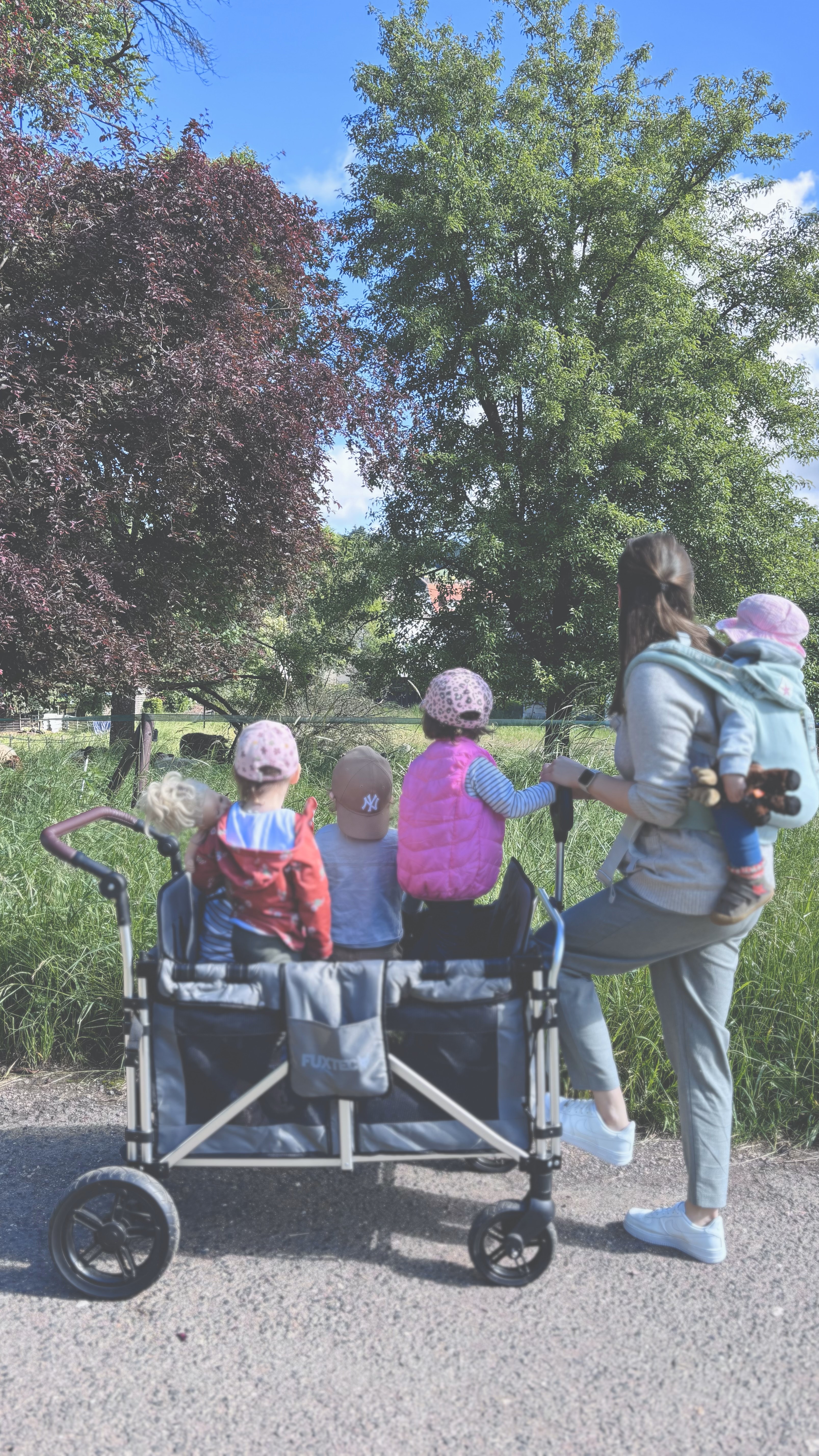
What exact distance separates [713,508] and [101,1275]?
10.5 m

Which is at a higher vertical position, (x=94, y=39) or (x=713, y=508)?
(x=94, y=39)

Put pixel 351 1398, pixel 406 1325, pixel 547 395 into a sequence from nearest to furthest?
pixel 351 1398
pixel 406 1325
pixel 547 395

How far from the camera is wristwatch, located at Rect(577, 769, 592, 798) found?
113 inches

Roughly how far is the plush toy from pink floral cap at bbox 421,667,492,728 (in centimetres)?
72

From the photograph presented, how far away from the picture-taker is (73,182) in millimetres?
5949

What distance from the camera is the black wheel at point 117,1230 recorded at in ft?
8.29

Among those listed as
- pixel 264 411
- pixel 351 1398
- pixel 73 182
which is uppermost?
pixel 73 182

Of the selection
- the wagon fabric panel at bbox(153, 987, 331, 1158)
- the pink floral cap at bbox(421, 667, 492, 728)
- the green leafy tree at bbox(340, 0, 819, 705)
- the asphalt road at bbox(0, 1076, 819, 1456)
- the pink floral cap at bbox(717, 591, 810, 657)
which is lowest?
the asphalt road at bbox(0, 1076, 819, 1456)

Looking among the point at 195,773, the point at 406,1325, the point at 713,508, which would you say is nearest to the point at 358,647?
the point at 713,508

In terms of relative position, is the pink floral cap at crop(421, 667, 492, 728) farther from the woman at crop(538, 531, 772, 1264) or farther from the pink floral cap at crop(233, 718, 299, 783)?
the pink floral cap at crop(233, 718, 299, 783)

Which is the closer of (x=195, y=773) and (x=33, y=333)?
(x=33, y=333)

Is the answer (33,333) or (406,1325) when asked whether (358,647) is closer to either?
(33,333)

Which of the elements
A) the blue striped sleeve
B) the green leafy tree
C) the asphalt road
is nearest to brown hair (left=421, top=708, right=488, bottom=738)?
the blue striped sleeve

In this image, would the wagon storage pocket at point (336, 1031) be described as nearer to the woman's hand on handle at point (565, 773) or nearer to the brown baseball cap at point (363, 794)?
the brown baseball cap at point (363, 794)
